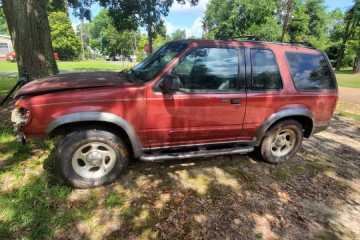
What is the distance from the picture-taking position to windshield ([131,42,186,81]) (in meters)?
3.28

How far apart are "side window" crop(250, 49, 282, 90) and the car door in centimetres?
21

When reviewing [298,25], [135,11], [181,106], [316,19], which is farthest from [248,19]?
[181,106]

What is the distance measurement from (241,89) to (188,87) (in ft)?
2.70

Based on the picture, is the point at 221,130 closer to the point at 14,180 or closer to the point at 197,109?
the point at 197,109

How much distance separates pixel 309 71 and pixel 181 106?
7.49 ft

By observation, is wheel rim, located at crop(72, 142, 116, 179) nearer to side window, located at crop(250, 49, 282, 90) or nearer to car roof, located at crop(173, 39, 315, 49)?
car roof, located at crop(173, 39, 315, 49)

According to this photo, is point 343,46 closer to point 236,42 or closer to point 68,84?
point 236,42

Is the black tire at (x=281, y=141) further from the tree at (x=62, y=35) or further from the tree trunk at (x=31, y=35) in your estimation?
the tree at (x=62, y=35)

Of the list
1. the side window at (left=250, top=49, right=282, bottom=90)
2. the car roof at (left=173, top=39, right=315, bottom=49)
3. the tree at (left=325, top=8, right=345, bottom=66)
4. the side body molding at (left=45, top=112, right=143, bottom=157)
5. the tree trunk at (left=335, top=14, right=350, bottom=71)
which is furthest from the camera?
the tree at (left=325, top=8, right=345, bottom=66)

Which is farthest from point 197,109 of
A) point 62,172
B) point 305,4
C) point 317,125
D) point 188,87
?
point 305,4

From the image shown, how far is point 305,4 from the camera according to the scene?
145 ft

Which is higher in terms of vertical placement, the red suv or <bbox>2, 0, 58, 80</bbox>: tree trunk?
<bbox>2, 0, 58, 80</bbox>: tree trunk

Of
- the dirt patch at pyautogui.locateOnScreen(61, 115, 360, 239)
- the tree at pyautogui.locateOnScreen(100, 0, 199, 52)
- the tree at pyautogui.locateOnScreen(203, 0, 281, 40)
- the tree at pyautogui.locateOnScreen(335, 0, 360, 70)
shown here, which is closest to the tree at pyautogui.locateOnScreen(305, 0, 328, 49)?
the tree at pyautogui.locateOnScreen(335, 0, 360, 70)

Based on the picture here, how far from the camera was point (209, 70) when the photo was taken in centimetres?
335
